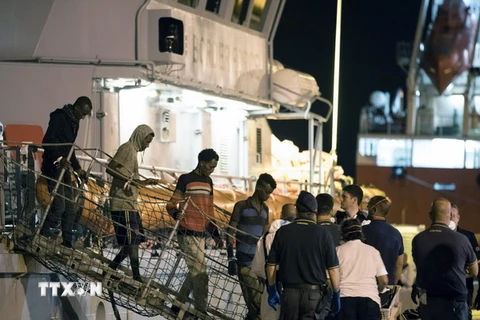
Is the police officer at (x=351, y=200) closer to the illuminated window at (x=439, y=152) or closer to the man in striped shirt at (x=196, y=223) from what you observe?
the man in striped shirt at (x=196, y=223)

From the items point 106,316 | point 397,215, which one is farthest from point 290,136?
point 106,316

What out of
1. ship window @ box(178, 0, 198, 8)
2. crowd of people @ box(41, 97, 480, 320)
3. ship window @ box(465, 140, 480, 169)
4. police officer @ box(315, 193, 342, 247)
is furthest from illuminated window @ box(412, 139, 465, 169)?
police officer @ box(315, 193, 342, 247)

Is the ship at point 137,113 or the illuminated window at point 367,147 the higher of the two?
the ship at point 137,113

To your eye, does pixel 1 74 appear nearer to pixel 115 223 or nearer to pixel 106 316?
pixel 106 316

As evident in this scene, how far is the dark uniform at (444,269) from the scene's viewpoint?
11.4 m

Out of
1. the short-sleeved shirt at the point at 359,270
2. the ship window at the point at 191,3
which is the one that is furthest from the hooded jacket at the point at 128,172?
the ship window at the point at 191,3

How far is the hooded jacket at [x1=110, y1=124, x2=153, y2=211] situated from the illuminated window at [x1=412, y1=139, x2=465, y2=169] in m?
40.4

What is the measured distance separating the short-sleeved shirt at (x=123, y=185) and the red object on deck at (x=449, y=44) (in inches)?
1651

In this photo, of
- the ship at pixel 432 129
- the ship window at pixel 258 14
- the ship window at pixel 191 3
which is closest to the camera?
the ship window at pixel 191 3

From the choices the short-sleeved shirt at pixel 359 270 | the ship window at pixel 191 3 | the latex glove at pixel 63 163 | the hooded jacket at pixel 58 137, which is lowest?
the short-sleeved shirt at pixel 359 270

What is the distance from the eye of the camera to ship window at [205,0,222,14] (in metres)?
21.0

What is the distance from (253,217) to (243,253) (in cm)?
40

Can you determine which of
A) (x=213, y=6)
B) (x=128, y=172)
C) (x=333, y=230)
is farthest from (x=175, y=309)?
(x=213, y=6)

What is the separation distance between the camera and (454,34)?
2148 inches
